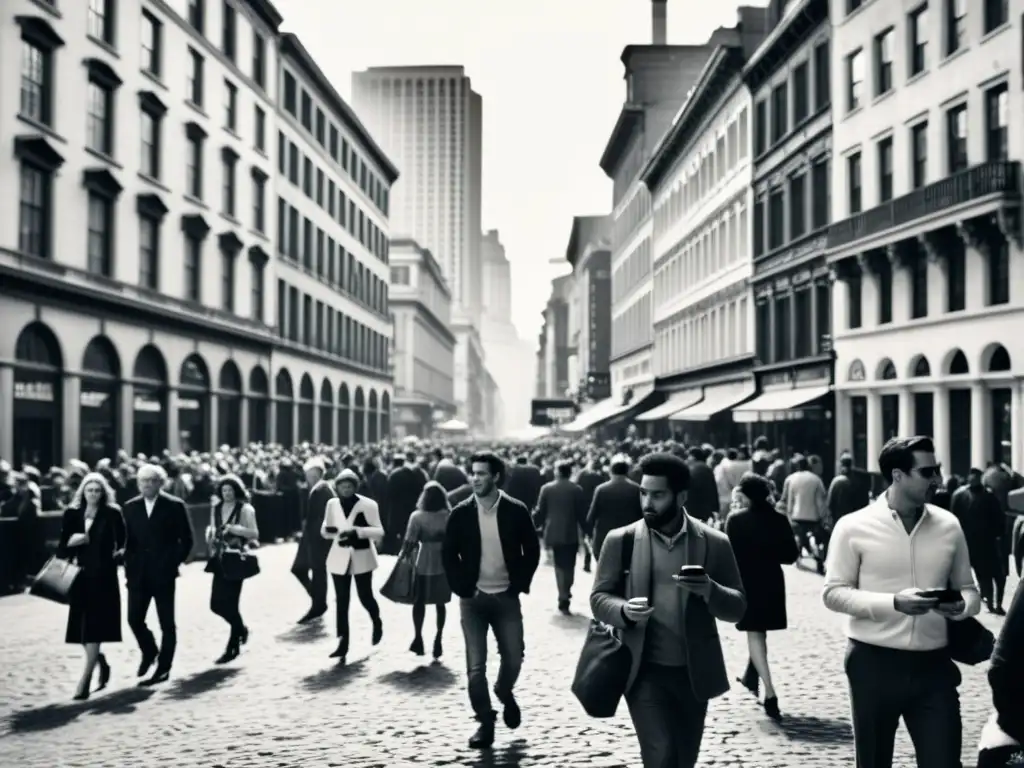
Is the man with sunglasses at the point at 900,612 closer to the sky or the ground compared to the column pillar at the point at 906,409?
closer to the ground

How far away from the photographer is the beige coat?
1173 centimetres

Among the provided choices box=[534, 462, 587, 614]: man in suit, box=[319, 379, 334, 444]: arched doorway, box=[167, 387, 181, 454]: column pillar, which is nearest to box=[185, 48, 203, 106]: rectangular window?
box=[167, 387, 181, 454]: column pillar

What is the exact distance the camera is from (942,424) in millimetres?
28609

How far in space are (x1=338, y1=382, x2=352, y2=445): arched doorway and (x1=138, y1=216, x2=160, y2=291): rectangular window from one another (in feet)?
92.5

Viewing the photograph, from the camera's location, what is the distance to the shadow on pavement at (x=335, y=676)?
399 inches

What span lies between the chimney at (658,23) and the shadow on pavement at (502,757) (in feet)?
247

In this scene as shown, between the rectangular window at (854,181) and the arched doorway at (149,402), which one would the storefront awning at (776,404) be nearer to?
the rectangular window at (854,181)

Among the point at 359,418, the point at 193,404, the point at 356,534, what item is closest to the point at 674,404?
the point at 193,404

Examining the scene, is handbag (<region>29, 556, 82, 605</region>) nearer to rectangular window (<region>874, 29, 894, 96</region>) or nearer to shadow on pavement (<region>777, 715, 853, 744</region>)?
shadow on pavement (<region>777, 715, 853, 744</region>)

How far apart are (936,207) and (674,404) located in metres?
26.4

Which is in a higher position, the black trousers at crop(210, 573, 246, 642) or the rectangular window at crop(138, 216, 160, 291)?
the rectangular window at crop(138, 216, 160, 291)

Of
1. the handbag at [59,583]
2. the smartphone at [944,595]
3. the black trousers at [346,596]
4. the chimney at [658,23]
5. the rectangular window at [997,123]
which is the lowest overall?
the black trousers at [346,596]

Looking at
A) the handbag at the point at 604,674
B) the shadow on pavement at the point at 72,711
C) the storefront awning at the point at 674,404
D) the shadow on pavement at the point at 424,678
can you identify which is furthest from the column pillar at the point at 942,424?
the handbag at the point at 604,674

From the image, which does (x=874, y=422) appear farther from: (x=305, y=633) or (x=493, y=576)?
(x=493, y=576)
